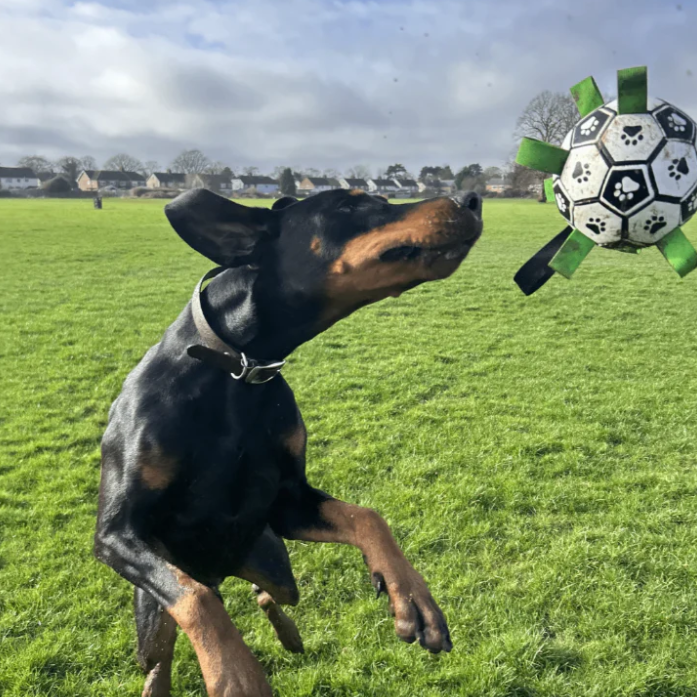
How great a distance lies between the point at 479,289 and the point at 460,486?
8173mm

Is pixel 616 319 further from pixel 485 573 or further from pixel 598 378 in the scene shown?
pixel 485 573

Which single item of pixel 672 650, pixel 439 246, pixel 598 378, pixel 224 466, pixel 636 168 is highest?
pixel 636 168

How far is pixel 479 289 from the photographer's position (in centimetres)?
1219

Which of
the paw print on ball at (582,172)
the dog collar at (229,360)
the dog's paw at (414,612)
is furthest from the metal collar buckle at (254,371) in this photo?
the paw print on ball at (582,172)

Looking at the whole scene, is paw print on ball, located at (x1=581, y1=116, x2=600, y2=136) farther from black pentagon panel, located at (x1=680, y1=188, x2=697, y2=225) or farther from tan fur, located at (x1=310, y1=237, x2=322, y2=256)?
tan fur, located at (x1=310, y1=237, x2=322, y2=256)

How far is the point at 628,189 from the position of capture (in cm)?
204

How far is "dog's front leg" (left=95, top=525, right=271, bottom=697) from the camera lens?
1748 millimetres

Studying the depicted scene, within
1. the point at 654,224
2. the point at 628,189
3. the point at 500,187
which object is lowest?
the point at 654,224

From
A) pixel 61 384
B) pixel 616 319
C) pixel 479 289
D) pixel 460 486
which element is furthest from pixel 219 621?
pixel 479 289

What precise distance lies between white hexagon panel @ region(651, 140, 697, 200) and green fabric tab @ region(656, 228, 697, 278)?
0.44 feet

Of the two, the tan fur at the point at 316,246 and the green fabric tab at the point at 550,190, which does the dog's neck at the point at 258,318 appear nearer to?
the tan fur at the point at 316,246

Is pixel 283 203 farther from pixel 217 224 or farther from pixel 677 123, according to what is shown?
pixel 677 123

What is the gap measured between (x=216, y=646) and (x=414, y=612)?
643mm

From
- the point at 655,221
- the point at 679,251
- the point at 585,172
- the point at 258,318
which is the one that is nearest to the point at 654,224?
the point at 655,221
